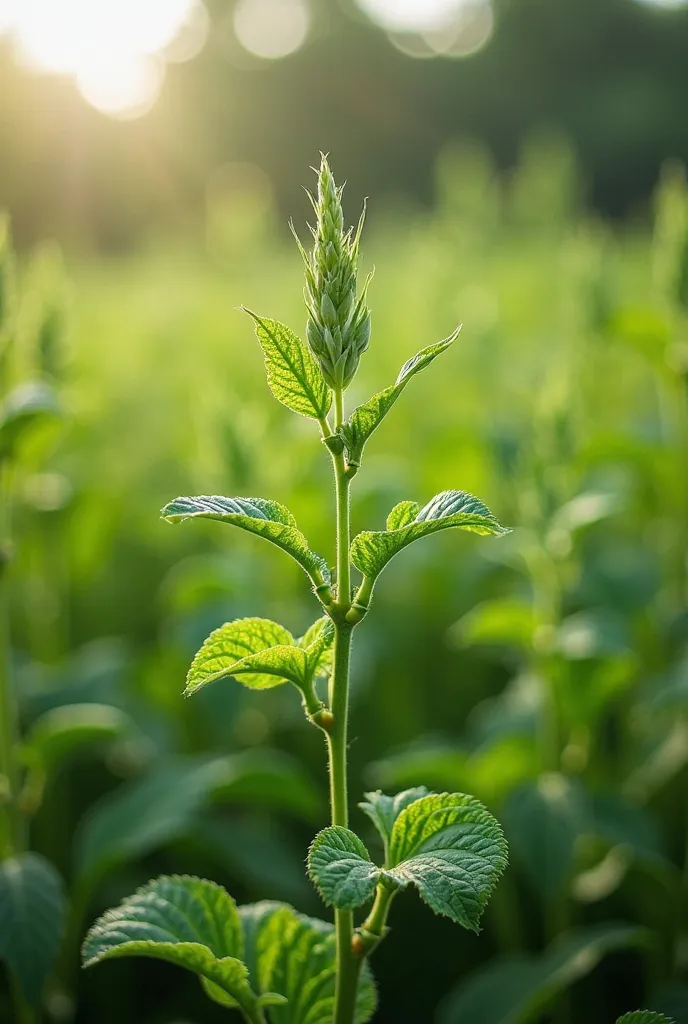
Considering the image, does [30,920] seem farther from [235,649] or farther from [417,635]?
[417,635]

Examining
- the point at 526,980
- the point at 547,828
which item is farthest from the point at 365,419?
the point at 526,980

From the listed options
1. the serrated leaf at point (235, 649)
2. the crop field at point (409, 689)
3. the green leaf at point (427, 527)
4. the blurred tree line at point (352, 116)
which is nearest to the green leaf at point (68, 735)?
the crop field at point (409, 689)

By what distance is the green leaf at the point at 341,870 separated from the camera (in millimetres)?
638

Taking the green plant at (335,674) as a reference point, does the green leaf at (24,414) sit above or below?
above

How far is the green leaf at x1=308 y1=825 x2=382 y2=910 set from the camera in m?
0.64

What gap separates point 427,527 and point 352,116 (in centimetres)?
2485

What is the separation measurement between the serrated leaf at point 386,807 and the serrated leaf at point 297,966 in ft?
0.54

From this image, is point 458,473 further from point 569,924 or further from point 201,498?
point 201,498

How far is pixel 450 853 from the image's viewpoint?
717mm

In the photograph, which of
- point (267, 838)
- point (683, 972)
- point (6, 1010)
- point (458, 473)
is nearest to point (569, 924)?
point (683, 972)

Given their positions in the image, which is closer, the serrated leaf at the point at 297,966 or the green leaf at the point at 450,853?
the green leaf at the point at 450,853

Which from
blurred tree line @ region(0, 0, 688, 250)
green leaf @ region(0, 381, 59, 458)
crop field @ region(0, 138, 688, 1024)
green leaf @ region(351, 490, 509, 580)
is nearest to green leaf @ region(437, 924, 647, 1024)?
crop field @ region(0, 138, 688, 1024)

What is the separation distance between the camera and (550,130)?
2075 cm

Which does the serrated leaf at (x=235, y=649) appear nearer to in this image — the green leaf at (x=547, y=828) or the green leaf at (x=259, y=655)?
the green leaf at (x=259, y=655)
